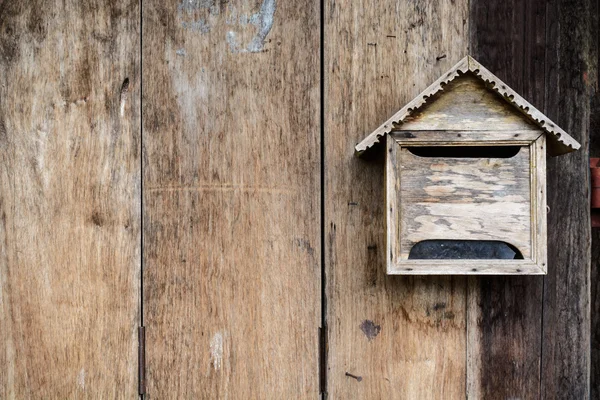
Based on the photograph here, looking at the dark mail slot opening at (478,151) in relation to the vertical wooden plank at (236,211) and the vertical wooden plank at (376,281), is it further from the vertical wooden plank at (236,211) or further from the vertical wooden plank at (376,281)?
the vertical wooden plank at (236,211)

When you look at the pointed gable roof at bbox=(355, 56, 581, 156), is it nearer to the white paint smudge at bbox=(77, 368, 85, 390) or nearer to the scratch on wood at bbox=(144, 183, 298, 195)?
the scratch on wood at bbox=(144, 183, 298, 195)

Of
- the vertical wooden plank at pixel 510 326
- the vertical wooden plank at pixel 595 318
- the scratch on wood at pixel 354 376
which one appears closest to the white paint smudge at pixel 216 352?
the scratch on wood at pixel 354 376

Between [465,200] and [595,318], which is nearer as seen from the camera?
[465,200]

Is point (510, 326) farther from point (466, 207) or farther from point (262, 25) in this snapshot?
point (262, 25)

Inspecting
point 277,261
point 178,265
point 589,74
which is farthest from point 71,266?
point 589,74

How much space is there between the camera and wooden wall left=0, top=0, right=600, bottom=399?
1.04 m

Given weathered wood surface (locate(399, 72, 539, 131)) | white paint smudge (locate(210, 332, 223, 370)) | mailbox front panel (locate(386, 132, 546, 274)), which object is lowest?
white paint smudge (locate(210, 332, 223, 370))

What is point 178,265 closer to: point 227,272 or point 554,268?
point 227,272

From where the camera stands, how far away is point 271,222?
3.42ft

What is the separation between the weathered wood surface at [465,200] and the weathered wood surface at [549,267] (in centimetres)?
20

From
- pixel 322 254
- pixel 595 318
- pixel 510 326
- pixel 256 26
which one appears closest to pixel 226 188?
pixel 322 254

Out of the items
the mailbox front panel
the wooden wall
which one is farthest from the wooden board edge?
the wooden wall

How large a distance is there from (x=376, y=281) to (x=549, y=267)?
1.18 ft

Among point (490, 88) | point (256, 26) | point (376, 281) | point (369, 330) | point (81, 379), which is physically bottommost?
point (81, 379)
